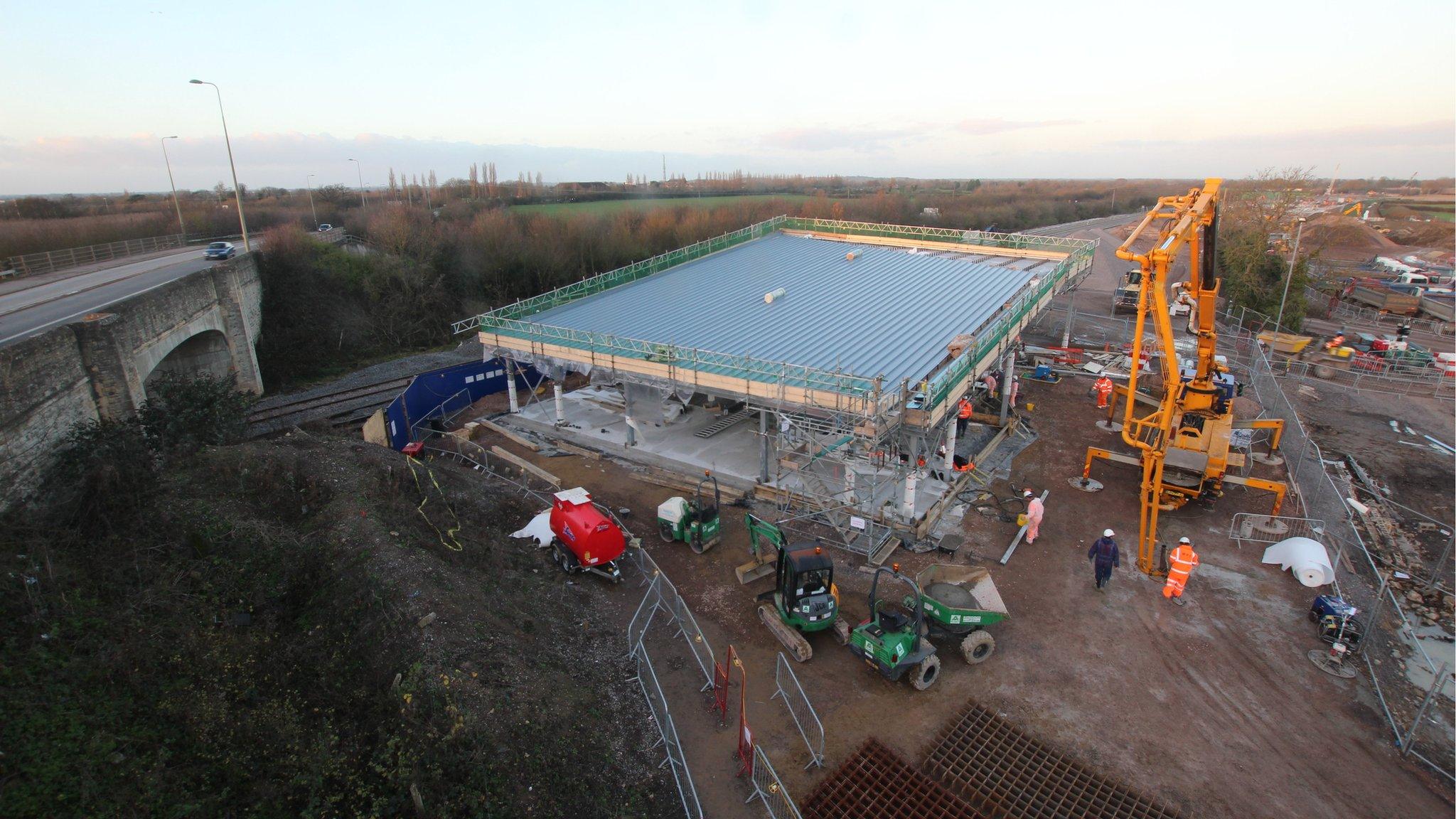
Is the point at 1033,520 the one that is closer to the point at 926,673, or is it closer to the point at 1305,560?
the point at 1305,560

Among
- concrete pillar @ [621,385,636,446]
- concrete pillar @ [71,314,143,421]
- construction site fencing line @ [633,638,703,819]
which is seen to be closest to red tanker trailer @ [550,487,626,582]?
construction site fencing line @ [633,638,703,819]

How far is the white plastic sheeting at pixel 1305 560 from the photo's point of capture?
13.9 m

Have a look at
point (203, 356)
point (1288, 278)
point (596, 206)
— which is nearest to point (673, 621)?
point (203, 356)

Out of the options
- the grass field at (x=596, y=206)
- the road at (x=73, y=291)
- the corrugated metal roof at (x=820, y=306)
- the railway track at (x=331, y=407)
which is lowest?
the railway track at (x=331, y=407)

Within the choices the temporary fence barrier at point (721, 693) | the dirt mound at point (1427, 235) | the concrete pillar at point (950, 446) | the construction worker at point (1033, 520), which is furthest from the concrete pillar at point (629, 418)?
the dirt mound at point (1427, 235)

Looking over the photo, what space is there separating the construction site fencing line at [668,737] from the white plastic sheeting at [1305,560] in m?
13.5

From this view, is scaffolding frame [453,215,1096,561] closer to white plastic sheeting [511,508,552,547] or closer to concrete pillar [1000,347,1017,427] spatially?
concrete pillar [1000,347,1017,427]

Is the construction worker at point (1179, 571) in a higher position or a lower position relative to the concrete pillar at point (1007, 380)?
lower

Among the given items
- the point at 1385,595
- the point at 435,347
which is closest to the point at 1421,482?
the point at 1385,595

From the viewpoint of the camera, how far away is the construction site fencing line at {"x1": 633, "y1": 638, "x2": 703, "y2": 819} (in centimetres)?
937

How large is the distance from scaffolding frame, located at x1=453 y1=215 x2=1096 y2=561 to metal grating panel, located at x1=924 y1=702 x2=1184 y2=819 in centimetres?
518

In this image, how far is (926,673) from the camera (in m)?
11.5

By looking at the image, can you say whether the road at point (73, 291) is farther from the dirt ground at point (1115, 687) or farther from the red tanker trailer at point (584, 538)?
the dirt ground at point (1115, 687)

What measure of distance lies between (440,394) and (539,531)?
10691 mm
